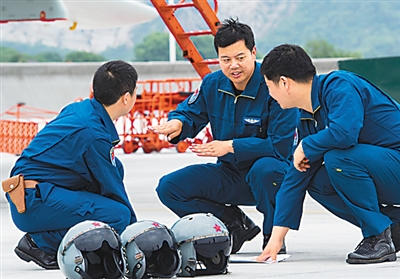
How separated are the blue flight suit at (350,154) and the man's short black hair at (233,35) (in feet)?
2.32

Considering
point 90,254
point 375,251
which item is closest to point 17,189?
point 90,254

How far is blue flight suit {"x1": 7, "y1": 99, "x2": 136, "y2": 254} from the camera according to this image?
435cm

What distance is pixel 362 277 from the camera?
3604mm

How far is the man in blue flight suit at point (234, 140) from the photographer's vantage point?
16.0 ft

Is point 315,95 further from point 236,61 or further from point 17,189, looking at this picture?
point 17,189

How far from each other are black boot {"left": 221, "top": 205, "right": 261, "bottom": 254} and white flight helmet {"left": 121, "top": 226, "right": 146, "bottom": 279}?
61.0 inches

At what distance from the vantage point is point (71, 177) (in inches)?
176

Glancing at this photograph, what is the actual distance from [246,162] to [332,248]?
2.38ft

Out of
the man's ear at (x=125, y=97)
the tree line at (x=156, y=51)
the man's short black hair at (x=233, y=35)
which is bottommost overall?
the tree line at (x=156, y=51)

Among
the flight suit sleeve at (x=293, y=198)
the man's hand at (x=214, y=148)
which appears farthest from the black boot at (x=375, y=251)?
the man's hand at (x=214, y=148)

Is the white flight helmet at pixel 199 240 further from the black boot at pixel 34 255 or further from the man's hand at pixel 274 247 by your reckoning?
the black boot at pixel 34 255

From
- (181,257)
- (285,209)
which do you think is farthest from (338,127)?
(181,257)

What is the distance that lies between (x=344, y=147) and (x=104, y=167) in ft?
4.07

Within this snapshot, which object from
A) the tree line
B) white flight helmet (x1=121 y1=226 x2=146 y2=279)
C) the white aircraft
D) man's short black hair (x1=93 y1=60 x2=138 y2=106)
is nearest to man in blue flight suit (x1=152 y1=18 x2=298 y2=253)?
man's short black hair (x1=93 y1=60 x2=138 y2=106)
